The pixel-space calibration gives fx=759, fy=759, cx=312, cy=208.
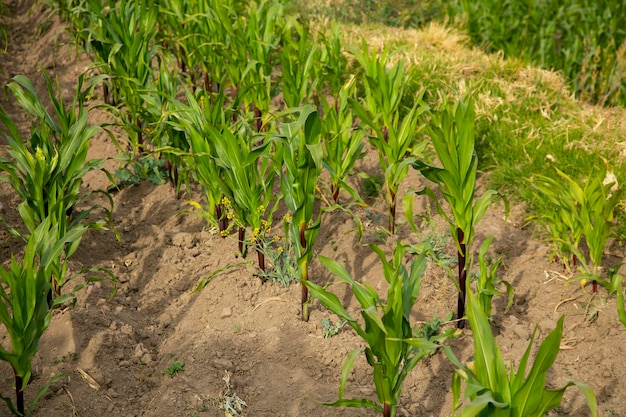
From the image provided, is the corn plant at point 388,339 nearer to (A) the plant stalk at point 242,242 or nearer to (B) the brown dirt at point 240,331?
(B) the brown dirt at point 240,331

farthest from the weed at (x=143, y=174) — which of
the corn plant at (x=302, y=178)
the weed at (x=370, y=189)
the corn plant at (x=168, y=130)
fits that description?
the corn plant at (x=302, y=178)

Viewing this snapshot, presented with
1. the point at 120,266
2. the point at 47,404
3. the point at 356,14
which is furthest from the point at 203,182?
the point at 356,14

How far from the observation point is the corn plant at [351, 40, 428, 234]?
359cm

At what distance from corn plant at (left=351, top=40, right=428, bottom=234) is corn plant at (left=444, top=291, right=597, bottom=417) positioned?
125cm

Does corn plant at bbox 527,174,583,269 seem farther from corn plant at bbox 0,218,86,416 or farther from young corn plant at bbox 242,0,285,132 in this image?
corn plant at bbox 0,218,86,416

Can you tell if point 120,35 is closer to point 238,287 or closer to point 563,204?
point 238,287

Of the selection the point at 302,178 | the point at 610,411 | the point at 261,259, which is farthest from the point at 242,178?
the point at 610,411

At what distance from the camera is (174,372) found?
3.01 m

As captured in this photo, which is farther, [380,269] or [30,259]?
[380,269]

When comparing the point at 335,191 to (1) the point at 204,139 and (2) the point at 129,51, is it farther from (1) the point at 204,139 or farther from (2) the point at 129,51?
(2) the point at 129,51

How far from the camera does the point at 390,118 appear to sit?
12.8 ft

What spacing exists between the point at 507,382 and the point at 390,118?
6.49ft

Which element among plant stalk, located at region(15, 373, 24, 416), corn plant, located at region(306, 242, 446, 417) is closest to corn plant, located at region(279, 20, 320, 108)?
corn plant, located at region(306, 242, 446, 417)

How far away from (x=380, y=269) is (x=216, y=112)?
3.50ft
